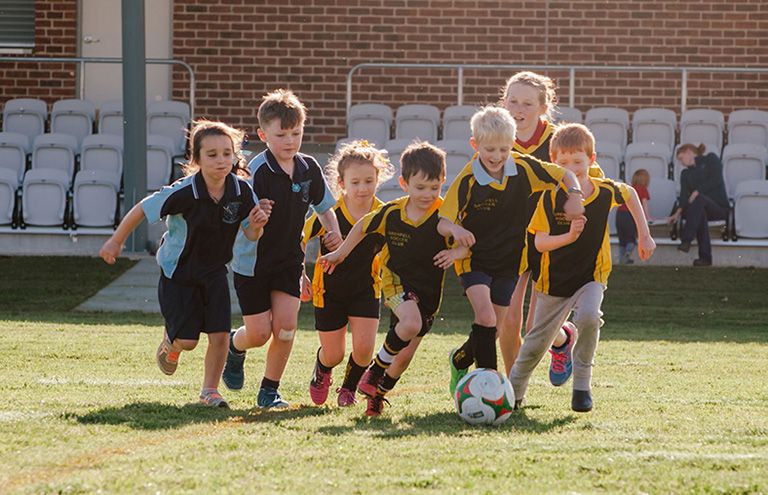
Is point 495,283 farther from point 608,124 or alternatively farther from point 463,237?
point 608,124

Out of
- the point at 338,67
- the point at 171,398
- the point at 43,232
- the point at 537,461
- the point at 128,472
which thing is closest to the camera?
the point at 128,472

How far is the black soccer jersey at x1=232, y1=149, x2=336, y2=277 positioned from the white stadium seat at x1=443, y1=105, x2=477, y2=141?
10.5m

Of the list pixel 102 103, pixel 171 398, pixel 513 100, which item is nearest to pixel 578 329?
pixel 513 100

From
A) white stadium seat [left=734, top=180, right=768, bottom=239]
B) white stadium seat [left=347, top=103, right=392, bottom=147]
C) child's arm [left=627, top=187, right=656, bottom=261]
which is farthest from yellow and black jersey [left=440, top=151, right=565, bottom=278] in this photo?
white stadium seat [left=347, top=103, right=392, bottom=147]

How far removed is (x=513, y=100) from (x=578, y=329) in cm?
147

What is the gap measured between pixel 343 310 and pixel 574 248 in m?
1.32

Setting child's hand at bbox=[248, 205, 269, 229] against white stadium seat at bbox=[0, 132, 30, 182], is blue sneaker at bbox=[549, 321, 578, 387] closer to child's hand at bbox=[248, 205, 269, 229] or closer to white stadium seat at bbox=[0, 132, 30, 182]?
child's hand at bbox=[248, 205, 269, 229]

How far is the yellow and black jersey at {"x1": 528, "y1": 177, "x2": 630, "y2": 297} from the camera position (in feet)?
A: 24.0

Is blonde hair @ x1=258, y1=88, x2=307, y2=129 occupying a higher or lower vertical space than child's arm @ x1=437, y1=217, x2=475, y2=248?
higher

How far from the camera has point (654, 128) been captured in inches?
736

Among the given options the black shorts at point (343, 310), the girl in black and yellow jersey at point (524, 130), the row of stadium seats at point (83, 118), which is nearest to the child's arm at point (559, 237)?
the girl in black and yellow jersey at point (524, 130)

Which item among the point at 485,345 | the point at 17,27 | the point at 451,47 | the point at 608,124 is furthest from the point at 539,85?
the point at 17,27

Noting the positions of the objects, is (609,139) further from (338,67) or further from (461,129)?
(338,67)

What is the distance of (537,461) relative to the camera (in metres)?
Result: 5.56
